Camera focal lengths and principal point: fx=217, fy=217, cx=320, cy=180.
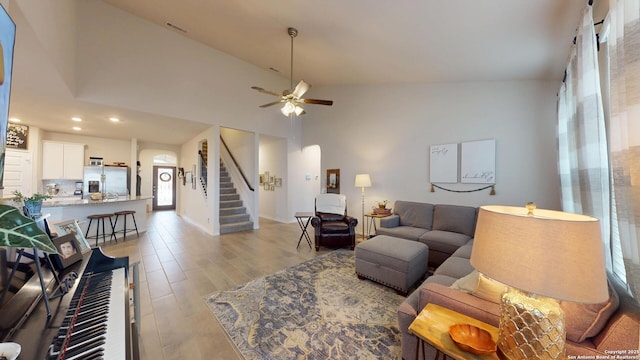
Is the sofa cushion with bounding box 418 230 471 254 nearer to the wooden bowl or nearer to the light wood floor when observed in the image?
the light wood floor

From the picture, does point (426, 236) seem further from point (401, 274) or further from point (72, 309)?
point (72, 309)

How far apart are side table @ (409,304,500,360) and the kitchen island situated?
4774 mm

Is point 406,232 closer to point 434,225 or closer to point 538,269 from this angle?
point 434,225

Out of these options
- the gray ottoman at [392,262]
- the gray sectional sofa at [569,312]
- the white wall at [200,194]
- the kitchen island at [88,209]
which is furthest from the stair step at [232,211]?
the gray sectional sofa at [569,312]

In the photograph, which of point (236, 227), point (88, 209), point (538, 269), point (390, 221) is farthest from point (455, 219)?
point (88, 209)

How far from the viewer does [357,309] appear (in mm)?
2193

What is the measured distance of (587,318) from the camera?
983 millimetres

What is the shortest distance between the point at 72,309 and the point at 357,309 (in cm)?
206

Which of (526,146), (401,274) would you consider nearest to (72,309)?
(401,274)

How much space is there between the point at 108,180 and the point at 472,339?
8.48 metres

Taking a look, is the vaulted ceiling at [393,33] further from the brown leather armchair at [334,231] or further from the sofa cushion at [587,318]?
Answer: the brown leather armchair at [334,231]

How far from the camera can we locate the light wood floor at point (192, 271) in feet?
5.77

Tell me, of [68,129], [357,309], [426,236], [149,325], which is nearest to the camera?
[149,325]

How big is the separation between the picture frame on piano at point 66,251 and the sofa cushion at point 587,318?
2.60m
